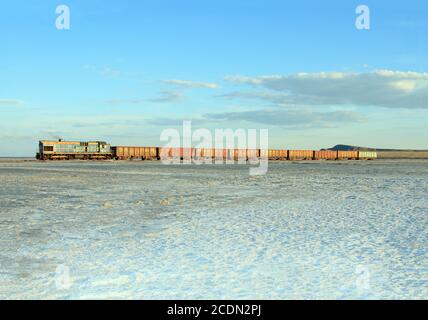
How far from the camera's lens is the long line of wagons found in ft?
188

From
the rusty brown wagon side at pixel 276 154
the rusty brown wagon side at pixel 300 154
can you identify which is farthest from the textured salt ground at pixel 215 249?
the rusty brown wagon side at pixel 300 154

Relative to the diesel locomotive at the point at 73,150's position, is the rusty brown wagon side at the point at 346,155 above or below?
below

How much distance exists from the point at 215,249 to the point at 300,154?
255ft

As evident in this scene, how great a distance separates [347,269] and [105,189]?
12.6m

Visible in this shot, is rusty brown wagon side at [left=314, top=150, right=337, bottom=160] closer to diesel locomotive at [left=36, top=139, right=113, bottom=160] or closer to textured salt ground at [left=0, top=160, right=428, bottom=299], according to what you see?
diesel locomotive at [left=36, top=139, right=113, bottom=160]

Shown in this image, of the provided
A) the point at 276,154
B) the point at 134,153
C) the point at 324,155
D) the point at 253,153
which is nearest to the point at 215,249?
the point at 134,153

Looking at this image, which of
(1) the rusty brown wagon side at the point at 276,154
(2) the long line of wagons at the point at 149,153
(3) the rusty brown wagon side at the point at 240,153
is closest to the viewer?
(2) the long line of wagons at the point at 149,153

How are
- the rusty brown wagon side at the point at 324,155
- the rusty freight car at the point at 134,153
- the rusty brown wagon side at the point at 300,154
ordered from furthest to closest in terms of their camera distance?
1. the rusty brown wagon side at the point at 324,155
2. the rusty brown wagon side at the point at 300,154
3. the rusty freight car at the point at 134,153

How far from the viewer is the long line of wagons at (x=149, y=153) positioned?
188 ft

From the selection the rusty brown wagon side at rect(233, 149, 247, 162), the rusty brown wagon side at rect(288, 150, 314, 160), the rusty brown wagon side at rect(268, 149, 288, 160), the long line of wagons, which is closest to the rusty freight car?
the long line of wagons

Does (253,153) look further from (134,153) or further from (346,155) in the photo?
(346,155)

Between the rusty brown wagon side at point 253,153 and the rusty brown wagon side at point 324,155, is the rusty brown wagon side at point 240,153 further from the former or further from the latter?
the rusty brown wagon side at point 324,155

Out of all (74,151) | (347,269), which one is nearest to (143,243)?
(347,269)
